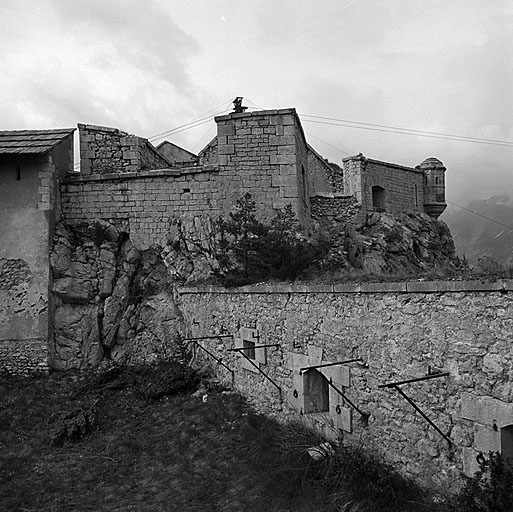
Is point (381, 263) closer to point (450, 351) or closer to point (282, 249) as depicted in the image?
point (282, 249)

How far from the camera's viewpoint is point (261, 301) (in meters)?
9.68

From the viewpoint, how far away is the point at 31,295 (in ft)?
44.8

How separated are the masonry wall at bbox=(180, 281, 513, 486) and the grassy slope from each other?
599mm

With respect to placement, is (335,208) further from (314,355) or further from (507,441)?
(507,441)

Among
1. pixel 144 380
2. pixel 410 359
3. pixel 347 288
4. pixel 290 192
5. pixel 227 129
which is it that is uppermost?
pixel 227 129

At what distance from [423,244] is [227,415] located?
12.4m

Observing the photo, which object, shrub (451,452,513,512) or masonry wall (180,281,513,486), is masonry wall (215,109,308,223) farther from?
shrub (451,452,513,512)

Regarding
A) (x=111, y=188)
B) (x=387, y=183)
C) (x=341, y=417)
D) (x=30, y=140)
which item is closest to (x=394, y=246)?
(x=387, y=183)

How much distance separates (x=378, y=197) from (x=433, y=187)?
11.2 feet

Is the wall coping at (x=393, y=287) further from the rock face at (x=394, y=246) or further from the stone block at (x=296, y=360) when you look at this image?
the rock face at (x=394, y=246)

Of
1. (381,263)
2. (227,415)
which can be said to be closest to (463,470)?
(227,415)

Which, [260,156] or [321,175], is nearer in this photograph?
[260,156]

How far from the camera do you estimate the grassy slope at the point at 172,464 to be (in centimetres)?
652

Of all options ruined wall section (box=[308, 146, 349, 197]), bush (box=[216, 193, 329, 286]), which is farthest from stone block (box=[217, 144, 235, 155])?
ruined wall section (box=[308, 146, 349, 197])
